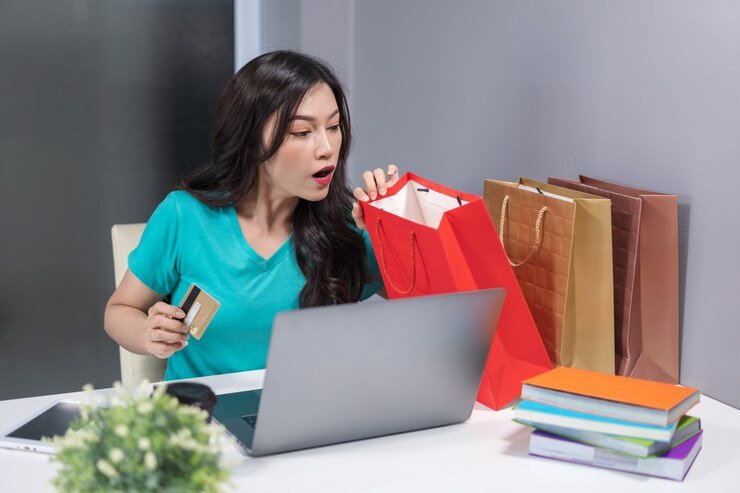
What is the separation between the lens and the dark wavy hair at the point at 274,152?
59.8 inches

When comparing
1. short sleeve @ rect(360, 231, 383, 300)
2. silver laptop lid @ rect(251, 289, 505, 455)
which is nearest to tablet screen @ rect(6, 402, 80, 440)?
silver laptop lid @ rect(251, 289, 505, 455)

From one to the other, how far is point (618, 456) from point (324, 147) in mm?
735

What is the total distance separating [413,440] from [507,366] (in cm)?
20

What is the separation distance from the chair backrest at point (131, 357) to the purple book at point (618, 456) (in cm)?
85

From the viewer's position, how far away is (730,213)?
1.25 meters

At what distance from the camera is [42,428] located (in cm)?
111

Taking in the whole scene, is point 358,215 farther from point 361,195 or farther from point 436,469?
point 436,469

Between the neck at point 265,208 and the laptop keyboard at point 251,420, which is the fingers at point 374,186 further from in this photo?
the laptop keyboard at point 251,420

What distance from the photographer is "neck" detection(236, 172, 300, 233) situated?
1.65 meters

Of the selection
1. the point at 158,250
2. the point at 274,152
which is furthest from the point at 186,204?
the point at 274,152

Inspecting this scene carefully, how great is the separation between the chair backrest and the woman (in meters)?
0.03

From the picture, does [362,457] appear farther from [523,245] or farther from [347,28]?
[347,28]

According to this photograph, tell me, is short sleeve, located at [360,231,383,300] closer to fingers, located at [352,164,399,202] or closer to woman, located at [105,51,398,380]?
woman, located at [105,51,398,380]

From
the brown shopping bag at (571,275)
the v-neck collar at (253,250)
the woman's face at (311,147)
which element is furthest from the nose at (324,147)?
the brown shopping bag at (571,275)
